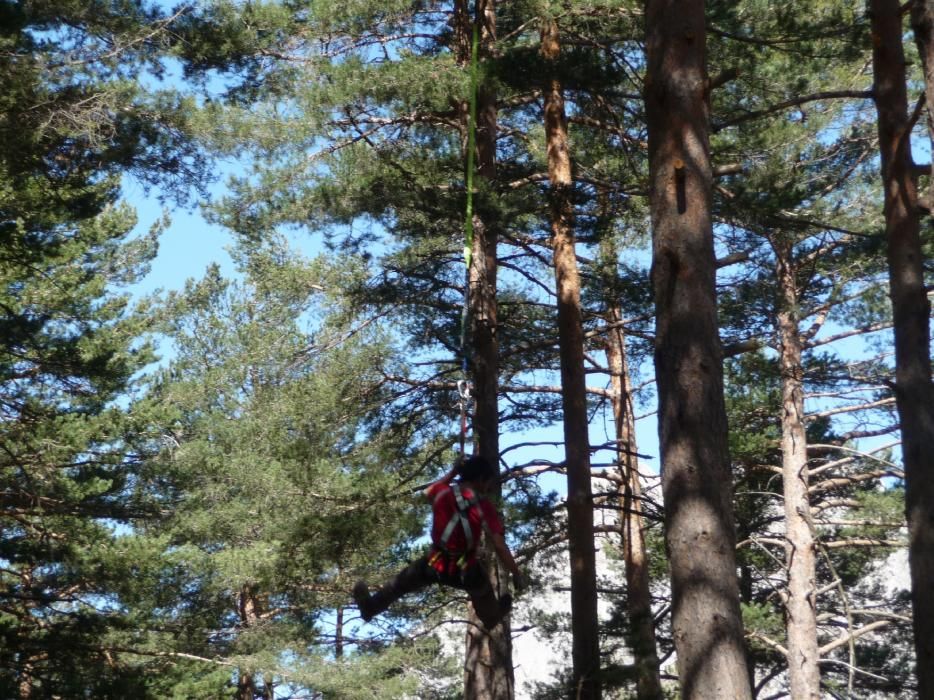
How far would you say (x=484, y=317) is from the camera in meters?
11.8

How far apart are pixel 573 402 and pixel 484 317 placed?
138 cm

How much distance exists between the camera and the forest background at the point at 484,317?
7.25 metres

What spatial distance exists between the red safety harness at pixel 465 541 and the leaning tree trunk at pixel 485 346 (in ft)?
10.4

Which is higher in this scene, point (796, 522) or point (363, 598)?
point (796, 522)

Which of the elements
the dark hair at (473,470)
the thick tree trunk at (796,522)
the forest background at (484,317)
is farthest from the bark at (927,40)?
the thick tree trunk at (796,522)

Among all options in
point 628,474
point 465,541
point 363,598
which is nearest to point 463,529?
point 465,541

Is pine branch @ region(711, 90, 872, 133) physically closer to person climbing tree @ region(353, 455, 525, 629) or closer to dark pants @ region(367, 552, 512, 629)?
person climbing tree @ region(353, 455, 525, 629)

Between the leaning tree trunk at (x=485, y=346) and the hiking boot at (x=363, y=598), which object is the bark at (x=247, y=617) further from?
the hiking boot at (x=363, y=598)

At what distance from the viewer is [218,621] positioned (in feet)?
67.3

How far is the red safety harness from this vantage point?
23.3 feet

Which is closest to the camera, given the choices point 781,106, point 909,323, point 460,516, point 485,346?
point 781,106

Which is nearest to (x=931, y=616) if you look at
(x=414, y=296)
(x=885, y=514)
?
(x=414, y=296)

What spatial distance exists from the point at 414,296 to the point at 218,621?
1083 centimetres

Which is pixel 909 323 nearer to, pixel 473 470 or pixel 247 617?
pixel 473 470
